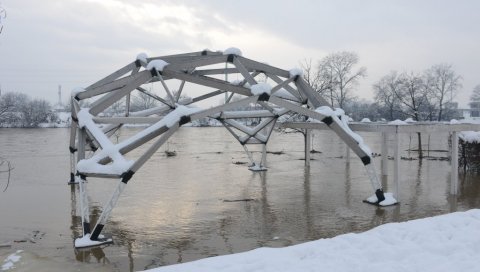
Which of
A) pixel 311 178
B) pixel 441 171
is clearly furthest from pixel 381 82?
pixel 311 178

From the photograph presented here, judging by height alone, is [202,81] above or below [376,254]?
above

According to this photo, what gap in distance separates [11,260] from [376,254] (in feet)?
21.7

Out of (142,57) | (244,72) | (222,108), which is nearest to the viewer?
(222,108)

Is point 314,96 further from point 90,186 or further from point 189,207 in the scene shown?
point 90,186

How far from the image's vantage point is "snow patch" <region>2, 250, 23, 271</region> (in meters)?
7.75

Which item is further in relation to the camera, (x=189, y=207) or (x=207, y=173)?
(x=207, y=173)

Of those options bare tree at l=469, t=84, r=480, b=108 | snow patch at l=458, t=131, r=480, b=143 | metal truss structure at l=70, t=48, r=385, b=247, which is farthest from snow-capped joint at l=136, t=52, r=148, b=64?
bare tree at l=469, t=84, r=480, b=108

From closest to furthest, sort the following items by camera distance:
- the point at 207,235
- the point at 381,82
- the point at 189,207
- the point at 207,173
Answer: the point at 207,235, the point at 189,207, the point at 207,173, the point at 381,82

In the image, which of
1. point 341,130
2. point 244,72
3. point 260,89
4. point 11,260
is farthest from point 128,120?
point 341,130

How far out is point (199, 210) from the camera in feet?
40.8

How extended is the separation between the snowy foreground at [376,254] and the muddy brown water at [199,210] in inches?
70.7

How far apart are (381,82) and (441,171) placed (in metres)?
51.8

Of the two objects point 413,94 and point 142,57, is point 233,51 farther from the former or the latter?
point 413,94

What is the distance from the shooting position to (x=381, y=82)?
69938 mm
